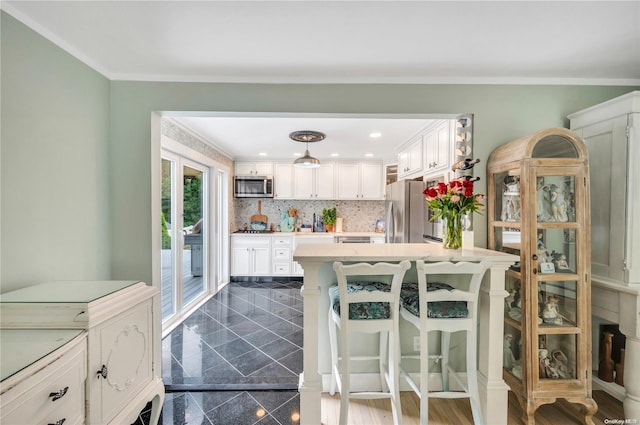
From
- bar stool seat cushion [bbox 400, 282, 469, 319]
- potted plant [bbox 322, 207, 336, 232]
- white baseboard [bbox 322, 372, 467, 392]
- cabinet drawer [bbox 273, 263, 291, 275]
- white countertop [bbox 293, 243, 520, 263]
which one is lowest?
white baseboard [bbox 322, 372, 467, 392]

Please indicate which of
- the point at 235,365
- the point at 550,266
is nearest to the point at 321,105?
the point at 550,266

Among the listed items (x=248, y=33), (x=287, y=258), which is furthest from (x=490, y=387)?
(x=287, y=258)

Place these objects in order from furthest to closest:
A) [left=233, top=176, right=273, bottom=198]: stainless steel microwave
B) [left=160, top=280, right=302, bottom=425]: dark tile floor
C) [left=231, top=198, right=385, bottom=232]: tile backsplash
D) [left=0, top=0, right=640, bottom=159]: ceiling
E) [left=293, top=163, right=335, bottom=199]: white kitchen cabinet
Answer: [left=231, top=198, right=385, bottom=232]: tile backsplash
[left=293, top=163, right=335, bottom=199]: white kitchen cabinet
[left=233, top=176, right=273, bottom=198]: stainless steel microwave
[left=160, top=280, right=302, bottom=425]: dark tile floor
[left=0, top=0, right=640, bottom=159]: ceiling

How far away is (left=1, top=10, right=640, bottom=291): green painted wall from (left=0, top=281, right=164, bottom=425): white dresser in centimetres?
47

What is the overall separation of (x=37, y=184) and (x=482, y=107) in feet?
10.0

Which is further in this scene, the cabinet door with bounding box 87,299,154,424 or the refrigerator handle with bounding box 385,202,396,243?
the refrigerator handle with bounding box 385,202,396,243

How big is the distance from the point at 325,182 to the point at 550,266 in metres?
3.89

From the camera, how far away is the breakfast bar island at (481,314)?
1637 millimetres

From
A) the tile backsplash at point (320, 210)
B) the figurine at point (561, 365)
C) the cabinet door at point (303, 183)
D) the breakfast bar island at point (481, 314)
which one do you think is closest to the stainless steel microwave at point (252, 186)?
the tile backsplash at point (320, 210)

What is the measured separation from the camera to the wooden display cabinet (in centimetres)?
173

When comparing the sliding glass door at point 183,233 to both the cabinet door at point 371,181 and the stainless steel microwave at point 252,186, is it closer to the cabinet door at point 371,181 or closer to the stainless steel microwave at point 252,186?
the stainless steel microwave at point 252,186

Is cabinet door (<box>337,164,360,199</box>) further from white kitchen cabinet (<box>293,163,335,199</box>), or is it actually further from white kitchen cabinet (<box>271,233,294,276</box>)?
white kitchen cabinet (<box>271,233,294,276</box>)

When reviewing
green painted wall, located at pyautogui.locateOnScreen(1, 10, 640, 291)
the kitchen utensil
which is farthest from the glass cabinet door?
the kitchen utensil

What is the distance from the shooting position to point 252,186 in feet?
16.9
